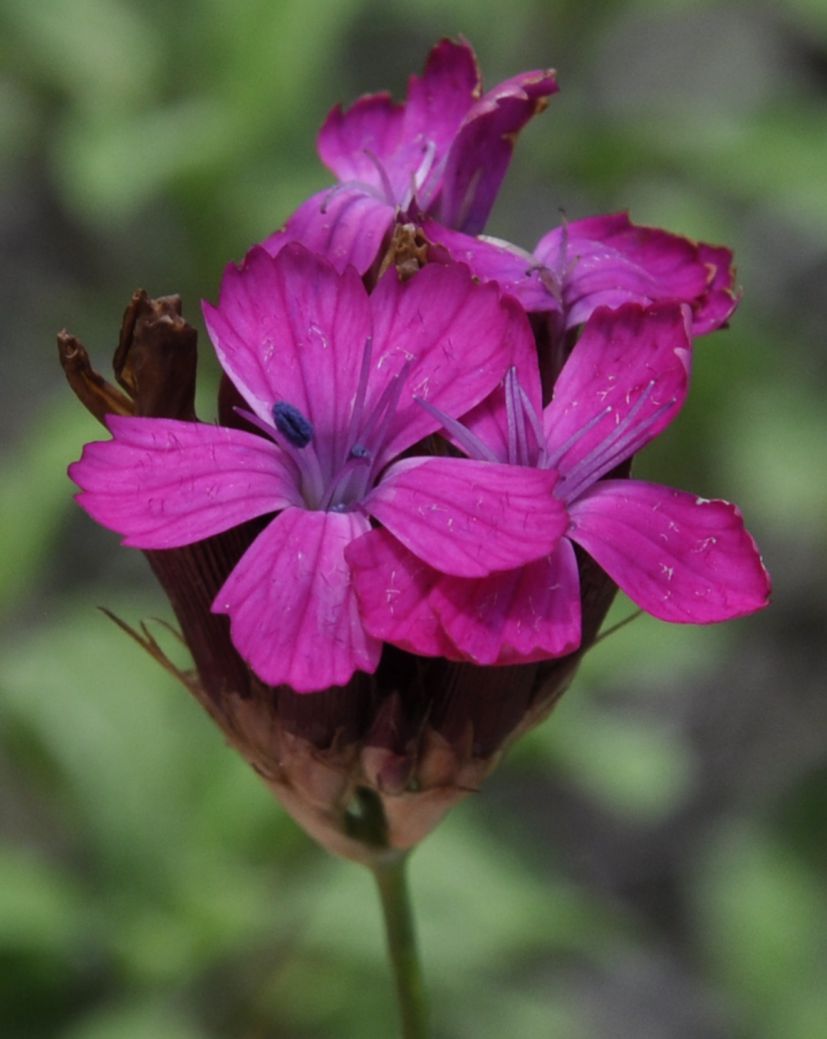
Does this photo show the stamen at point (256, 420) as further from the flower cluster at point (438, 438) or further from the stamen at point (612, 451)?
the stamen at point (612, 451)

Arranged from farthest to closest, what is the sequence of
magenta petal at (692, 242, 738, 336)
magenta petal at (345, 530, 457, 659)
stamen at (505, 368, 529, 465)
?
magenta petal at (692, 242, 738, 336), stamen at (505, 368, 529, 465), magenta petal at (345, 530, 457, 659)

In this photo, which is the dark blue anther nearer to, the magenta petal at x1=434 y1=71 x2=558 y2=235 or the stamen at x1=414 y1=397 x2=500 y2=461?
the stamen at x1=414 y1=397 x2=500 y2=461

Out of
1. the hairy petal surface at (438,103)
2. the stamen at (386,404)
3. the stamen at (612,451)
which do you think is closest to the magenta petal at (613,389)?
the stamen at (612,451)

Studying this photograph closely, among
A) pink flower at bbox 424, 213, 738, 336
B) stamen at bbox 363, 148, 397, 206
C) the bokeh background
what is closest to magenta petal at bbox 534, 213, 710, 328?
pink flower at bbox 424, 213, 738, 336

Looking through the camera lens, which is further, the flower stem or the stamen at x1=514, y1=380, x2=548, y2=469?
the flower stem

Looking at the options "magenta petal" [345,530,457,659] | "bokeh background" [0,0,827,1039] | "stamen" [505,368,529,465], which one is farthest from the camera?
"bokeh background" [0,0,827,1039]

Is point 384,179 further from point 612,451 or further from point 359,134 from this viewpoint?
point 612,451
